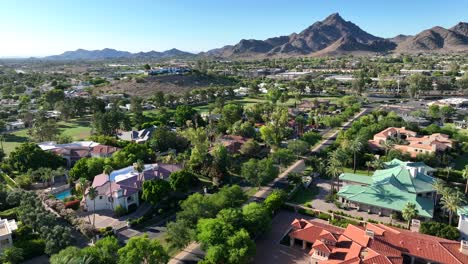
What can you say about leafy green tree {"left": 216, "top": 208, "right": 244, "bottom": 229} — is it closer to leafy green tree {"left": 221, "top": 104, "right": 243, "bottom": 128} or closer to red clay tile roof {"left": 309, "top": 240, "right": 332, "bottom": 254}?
red clay tile roof {"left": 309, "top": 240, "right": 332, "bottom": 254}

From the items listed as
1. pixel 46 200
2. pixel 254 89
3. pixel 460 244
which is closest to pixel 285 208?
pixel 460 244

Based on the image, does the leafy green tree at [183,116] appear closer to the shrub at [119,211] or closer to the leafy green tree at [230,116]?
the leafy green tree at [230,116]

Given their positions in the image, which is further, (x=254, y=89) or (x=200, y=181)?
(x=254, y=89)

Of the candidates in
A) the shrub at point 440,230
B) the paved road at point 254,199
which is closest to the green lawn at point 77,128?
the paved road at point 254,199

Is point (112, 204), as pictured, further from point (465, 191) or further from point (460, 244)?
point (465, 191)

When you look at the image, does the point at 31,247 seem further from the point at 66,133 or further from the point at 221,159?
the point at 66,133

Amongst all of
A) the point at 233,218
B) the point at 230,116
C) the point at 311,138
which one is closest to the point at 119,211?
the point at 233,218

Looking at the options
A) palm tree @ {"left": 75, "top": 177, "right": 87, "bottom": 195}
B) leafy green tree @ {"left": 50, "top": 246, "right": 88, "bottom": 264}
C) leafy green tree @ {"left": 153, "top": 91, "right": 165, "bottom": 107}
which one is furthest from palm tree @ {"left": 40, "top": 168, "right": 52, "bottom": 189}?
leafy green tree @ {"left": 153, "top": 91, "right": 165, "bottom": 107}
